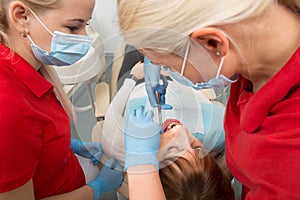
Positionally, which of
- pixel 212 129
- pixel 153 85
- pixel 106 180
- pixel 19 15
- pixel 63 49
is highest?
pixel 19 15

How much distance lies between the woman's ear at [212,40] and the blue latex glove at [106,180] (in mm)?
785

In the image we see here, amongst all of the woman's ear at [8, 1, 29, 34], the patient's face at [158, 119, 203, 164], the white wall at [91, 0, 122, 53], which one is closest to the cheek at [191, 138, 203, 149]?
the patient's face at [158, 119, 203, 164]

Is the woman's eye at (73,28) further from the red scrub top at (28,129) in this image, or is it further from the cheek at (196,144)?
the cheek at (196,144)

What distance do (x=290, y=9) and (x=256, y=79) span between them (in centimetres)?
18

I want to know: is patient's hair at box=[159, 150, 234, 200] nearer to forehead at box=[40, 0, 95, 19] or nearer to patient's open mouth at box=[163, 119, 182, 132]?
patient's open mouth at box=[163, 119, 182, 132]

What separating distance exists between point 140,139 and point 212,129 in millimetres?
388

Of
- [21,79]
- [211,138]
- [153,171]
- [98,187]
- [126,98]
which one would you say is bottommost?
[98,187]

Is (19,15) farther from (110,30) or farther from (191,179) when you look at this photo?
(191,179)

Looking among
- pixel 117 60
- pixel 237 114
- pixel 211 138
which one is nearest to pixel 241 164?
pixel 237 114

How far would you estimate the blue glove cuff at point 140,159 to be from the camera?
100cm

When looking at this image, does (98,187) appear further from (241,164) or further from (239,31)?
(239,31)

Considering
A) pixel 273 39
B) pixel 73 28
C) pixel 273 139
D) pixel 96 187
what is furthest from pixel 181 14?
pixel 96 187

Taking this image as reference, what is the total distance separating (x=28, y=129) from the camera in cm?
88

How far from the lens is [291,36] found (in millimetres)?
717
